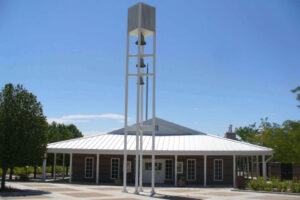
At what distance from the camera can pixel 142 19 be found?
19.6 meters

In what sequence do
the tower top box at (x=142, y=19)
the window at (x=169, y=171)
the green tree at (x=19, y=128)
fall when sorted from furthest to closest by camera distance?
the window at (x=169, y=171) < the tower top box at (x=142, y=19) < the green tree at (x=19, y=128)

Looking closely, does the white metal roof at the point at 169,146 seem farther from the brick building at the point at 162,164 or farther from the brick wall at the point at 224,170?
the brick wall at the point at 224,170

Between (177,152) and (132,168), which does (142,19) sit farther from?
(132,168)

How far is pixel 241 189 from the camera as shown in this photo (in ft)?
66.6

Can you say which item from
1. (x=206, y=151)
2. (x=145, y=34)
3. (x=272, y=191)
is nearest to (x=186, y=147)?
(x=206, y=151)

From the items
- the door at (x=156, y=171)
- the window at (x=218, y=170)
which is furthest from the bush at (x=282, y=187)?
Result: the door at (x=156, y=171)

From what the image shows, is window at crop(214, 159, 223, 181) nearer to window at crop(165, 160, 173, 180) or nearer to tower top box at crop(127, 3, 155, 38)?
window at crop(165, 160, 173, 180)

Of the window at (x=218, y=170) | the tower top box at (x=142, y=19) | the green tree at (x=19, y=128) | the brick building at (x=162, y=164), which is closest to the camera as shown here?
the green tree at (x=19, y=128)

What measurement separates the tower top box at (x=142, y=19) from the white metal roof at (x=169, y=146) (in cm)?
831

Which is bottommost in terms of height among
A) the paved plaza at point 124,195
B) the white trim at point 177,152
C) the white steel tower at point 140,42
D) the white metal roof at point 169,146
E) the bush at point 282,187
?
the paved plaza at point 124,195

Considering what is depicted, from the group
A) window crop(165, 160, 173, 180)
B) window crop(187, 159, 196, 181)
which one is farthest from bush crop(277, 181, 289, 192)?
window crop(165, 160, 173, 180)

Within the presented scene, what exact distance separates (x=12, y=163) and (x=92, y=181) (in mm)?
9399

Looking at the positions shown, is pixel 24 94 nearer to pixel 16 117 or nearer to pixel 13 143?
pixel 16 117

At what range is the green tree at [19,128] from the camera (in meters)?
17.4
